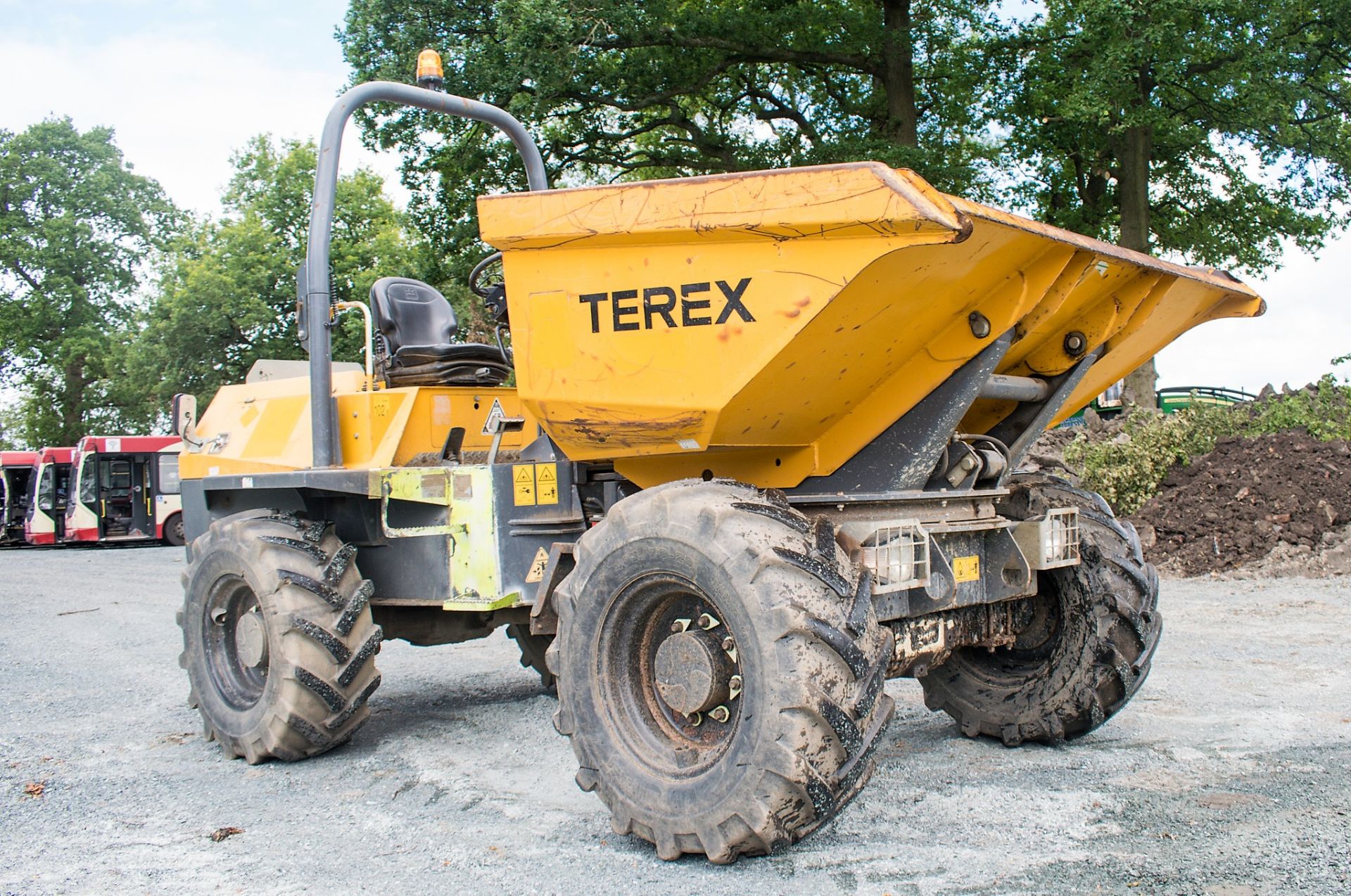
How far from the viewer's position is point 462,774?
5.05 m

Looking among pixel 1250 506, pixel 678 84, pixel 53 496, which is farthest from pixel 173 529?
pixel 1250 506

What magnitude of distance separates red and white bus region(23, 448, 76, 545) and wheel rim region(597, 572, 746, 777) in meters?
27.8

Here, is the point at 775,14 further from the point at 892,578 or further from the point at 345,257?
the point at 345,257

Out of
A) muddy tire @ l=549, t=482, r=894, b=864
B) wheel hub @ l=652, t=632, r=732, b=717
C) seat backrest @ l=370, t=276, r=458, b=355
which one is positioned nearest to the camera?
muddy tire @ l=549, t=482, r=894, b=864

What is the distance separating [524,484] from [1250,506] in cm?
866

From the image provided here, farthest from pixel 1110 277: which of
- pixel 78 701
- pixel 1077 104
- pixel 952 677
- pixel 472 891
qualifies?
pixel 1077 104

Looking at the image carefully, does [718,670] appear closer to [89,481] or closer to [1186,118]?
[1186,118]

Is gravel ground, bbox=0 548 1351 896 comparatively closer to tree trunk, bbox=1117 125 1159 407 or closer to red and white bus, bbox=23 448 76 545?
tree trunk, bbox=1117 125 1159 407

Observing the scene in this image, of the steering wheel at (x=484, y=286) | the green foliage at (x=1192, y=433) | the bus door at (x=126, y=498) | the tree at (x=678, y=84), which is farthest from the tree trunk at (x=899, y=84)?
the bus door at (x=126, y=498)

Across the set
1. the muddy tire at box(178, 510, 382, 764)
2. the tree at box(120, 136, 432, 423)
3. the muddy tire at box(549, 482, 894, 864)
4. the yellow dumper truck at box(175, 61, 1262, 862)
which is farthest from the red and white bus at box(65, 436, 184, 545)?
the muddy tire at box(549, 482, 894, 864)

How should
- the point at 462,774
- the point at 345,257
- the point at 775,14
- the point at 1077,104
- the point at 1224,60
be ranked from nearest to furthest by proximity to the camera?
the point at 462,774, the point at 1077,104, the point at 1224,60, the point at 775,14, the point at 345,257

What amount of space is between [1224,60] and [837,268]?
1493cm

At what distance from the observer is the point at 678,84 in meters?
17.9

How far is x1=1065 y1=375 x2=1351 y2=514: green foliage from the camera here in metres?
12.0
